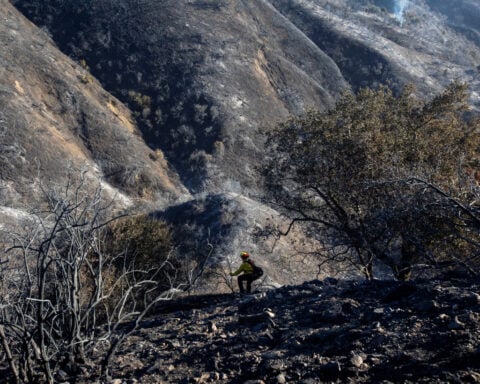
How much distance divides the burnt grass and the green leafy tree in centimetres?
350

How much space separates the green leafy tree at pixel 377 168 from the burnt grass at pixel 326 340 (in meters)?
3.50

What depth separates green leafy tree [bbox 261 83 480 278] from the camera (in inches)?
392

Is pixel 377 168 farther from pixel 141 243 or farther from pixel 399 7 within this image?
pixel 399 7

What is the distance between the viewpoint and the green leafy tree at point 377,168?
32.7 feet

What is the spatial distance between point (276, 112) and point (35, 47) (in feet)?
57.2

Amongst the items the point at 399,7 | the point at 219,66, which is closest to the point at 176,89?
the point at 219,66

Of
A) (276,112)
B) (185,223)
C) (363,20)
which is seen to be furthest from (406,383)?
(363,20)

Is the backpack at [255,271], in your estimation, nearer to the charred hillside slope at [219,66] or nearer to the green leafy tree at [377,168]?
the green leafy tree at [377,168]

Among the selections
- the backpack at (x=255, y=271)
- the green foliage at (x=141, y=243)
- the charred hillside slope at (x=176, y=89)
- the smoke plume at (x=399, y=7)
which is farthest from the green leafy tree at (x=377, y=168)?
the smoke plume at (x=399, y=7)

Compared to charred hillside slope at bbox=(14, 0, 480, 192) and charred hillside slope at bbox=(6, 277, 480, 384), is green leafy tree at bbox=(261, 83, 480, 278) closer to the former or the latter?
charred hillside slope at bbox=(6, 277, 480, 384)

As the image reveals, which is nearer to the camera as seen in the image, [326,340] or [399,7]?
[326,340]

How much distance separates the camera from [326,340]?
205 inches

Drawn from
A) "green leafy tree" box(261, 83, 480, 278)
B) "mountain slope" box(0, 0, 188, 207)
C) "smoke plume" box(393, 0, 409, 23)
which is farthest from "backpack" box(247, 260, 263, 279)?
"smoke plume" box(393, 0, 409, 23)

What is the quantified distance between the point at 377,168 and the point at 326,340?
6.44 meters
